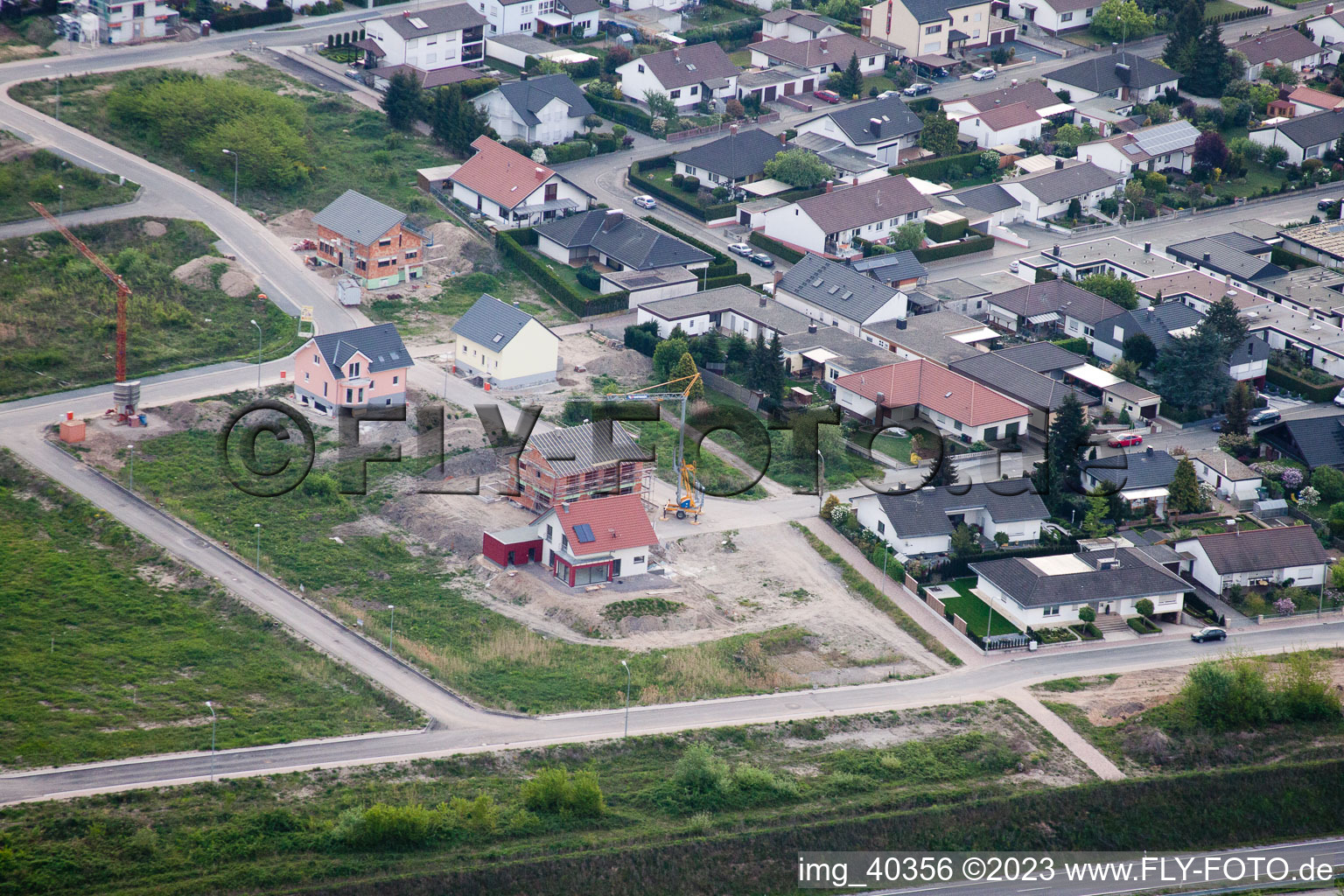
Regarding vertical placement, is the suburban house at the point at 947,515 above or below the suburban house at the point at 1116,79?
below

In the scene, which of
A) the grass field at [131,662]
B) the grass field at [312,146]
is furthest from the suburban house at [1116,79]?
the grass field at [131,662]

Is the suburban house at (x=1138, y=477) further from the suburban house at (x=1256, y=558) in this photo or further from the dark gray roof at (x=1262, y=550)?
the dark gray roof at (x=1262, y=550)

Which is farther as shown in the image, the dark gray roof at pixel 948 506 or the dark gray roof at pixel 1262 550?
the dark gray roof at pixel 948 506

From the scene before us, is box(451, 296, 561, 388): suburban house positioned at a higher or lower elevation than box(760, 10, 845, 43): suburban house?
lower

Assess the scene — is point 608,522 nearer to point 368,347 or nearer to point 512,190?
point 368,347

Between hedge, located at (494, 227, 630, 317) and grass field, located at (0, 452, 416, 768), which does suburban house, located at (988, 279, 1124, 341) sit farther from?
grass field, located at (0, 452, 416, 768)

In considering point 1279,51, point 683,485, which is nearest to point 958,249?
point 683,485

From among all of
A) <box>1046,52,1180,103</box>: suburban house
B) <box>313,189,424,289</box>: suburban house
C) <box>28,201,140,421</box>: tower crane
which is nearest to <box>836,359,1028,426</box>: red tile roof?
<box>313,189,424,289</box>: suburban house
